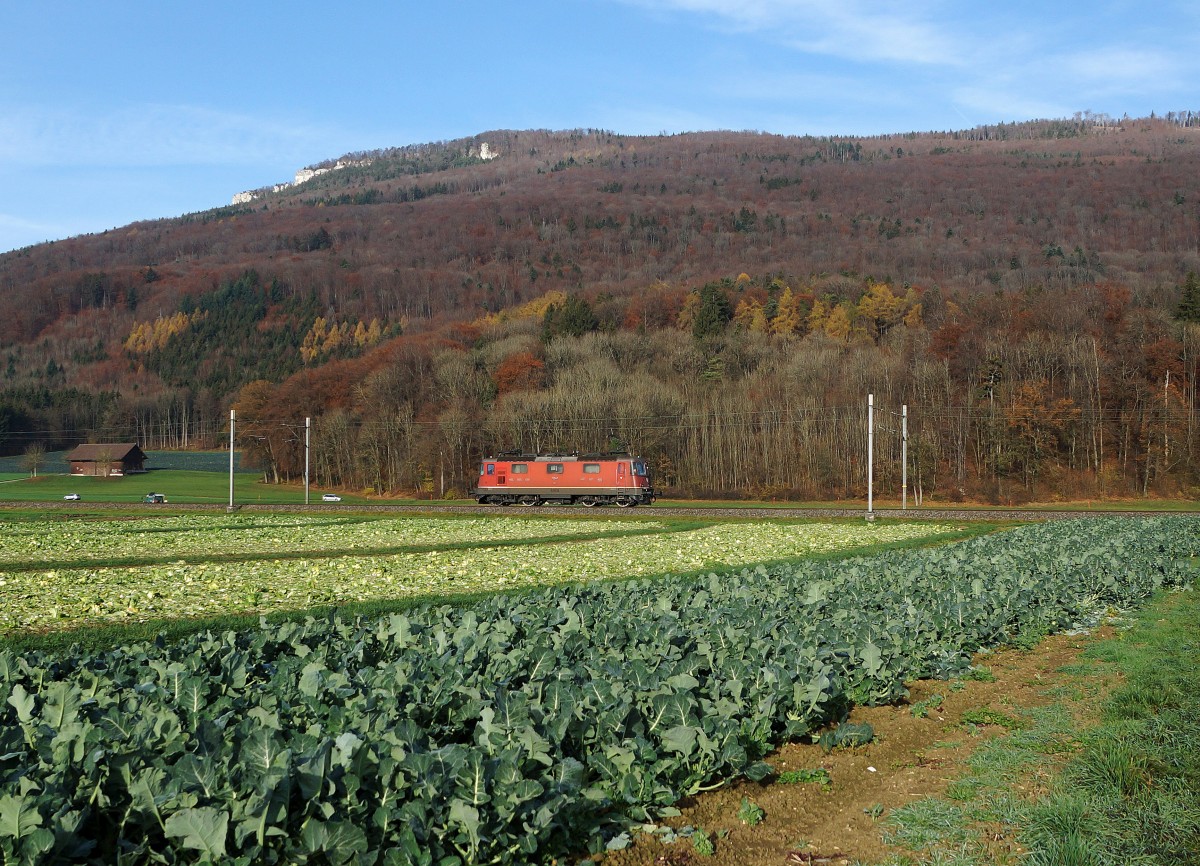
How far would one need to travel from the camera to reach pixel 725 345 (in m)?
A: 91.6

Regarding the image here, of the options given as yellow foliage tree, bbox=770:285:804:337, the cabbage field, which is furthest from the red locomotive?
the cabbage field

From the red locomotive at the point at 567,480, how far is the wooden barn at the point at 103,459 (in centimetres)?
5660

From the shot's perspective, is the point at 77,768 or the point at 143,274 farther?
the point at 143,274

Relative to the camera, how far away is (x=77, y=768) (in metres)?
5.42

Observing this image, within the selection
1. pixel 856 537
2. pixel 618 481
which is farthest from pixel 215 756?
pixel 618 481

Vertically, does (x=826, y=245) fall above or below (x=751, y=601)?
above

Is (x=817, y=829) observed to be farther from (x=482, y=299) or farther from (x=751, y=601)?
(x=482, y=299)

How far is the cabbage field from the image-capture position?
512 cm

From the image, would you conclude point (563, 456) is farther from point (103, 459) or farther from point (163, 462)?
point (163, 462)

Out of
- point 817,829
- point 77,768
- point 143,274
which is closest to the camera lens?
point 77,768

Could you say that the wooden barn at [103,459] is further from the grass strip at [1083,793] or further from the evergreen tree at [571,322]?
the grass strip at [1083,793]

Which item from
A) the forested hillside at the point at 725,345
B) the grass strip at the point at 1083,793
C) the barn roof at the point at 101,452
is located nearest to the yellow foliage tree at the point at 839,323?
the forested hillside at the point at 725,345

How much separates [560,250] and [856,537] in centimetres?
14288

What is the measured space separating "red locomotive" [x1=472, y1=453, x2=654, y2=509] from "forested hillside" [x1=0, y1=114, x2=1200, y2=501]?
1498 centimetres
